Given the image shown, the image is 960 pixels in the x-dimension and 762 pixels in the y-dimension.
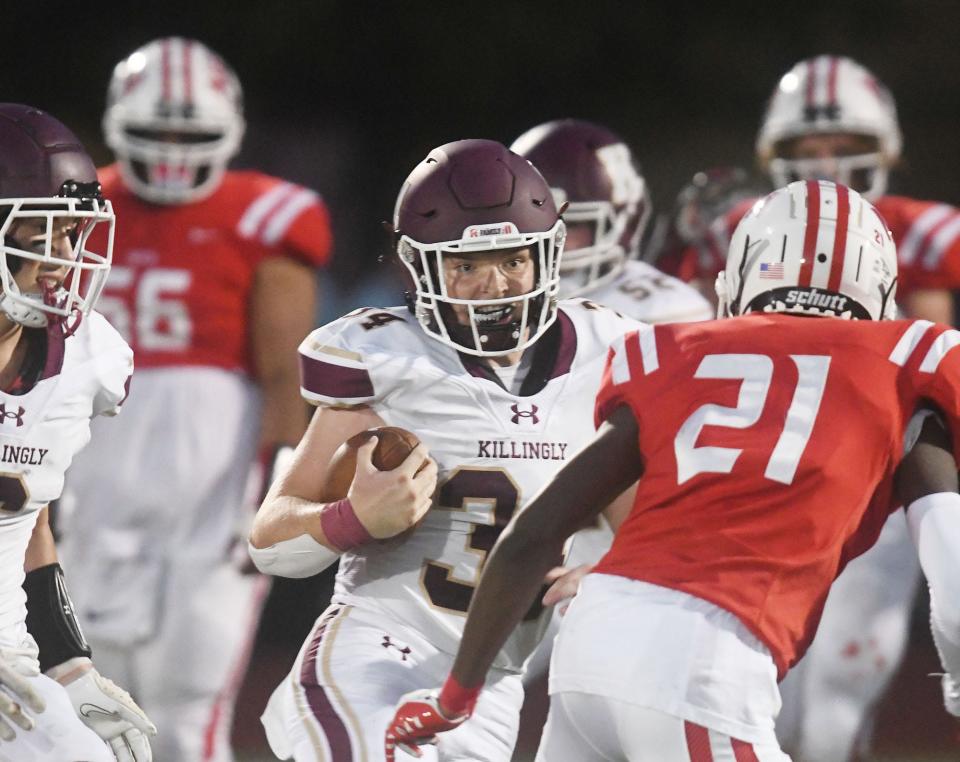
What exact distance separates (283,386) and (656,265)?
1.31 m

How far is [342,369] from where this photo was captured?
268 cm

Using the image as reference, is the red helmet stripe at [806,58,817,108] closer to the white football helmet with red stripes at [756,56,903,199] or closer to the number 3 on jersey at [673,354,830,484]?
the white football helmet with red stripes at [756,56,903,199]

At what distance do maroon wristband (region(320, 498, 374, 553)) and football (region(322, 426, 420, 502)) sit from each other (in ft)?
0.22

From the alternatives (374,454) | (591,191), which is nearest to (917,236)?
(591,191)

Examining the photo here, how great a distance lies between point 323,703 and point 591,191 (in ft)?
6.14

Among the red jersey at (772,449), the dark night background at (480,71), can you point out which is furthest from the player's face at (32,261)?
the dark night background at (480,71)

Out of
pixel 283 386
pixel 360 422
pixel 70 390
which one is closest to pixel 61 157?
pixel 70 390

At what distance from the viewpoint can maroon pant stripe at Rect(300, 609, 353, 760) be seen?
2.44 metres

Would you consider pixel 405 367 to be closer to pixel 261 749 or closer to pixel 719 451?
pixel 719 451

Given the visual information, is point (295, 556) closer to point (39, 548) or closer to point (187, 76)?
point (39, 548)

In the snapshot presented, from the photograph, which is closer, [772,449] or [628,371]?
[772,449]

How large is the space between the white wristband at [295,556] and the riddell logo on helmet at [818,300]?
2.52ft

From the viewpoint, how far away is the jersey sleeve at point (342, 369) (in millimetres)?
2684

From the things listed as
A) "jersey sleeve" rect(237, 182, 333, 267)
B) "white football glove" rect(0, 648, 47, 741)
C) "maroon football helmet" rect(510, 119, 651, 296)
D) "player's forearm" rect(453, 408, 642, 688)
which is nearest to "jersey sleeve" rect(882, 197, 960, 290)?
"maroon football helmet" rect(510, 119, 651, 296)
